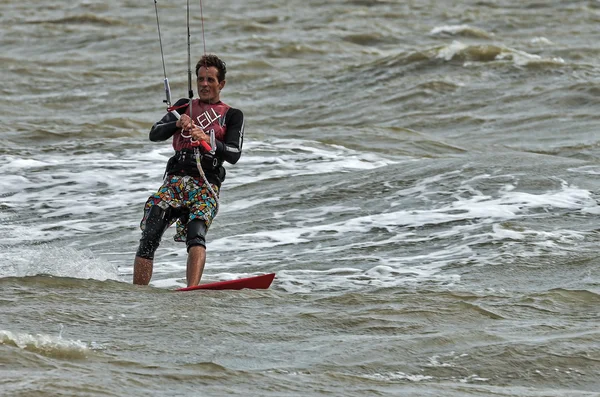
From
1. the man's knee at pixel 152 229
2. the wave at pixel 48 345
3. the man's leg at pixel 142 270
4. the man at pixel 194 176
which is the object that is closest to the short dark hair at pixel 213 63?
the man at pixel 194 176

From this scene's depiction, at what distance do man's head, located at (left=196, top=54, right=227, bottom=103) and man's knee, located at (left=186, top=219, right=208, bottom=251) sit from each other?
2.75 ft

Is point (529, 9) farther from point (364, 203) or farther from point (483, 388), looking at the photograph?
point (483, 388)

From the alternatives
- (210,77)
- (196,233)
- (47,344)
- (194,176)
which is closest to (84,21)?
(210,77)

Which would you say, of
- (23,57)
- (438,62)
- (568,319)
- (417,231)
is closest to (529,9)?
(438,62)

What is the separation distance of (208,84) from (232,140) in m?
0.42

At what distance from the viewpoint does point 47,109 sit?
64.1ft

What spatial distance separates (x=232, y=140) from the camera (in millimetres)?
7828

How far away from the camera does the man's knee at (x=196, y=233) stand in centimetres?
774

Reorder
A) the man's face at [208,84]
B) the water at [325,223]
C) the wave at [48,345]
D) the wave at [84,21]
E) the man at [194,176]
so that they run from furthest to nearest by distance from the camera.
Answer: the wave at [84,21], the man's face at [208,84], the man at [194,176], the water at [325,223], the wave at [48,345]

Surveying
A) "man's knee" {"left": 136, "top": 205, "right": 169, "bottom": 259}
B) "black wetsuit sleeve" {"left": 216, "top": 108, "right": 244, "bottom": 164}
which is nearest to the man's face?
"black wetsuit sleeve" {"left": 216, "top": 108, "right": 244, "bottom": 164}

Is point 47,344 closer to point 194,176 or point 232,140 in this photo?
point 194,176

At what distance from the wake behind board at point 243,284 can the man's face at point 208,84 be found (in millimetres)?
1228

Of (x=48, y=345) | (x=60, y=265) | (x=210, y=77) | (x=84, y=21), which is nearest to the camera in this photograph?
(x=48, y=345)

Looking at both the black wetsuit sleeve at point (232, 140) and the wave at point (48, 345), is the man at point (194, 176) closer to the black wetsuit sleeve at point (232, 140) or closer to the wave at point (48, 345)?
the black wetsuit sleeve at point (232, 140)
